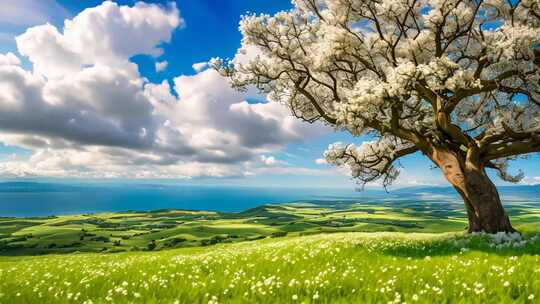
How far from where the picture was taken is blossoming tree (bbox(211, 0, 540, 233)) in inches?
812

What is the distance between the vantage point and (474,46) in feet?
75.5

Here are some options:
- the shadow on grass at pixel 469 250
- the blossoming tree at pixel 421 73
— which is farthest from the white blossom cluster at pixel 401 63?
the shadow on grass at pixel 469 250

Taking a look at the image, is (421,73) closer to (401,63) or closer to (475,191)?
(401,63)

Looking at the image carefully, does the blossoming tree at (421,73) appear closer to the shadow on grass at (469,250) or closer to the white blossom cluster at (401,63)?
the white blossom cluster at (401,63)

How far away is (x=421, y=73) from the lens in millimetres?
19328

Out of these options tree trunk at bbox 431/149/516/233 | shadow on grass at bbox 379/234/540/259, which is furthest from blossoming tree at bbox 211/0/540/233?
shadow on grass at bbox 379/234/540/259

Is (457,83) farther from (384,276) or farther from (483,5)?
(384,276)

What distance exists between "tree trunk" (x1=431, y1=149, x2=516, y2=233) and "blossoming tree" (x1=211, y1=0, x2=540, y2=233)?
0.06 metres

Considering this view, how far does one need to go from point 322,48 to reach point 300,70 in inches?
129

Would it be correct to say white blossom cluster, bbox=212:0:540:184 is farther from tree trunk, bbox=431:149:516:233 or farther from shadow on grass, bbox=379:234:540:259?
shadow on grass, bbox=379:234:540:259

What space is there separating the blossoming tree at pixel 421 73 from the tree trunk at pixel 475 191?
0.20 ft

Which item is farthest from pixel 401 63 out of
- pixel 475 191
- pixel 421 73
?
pixel 475 191

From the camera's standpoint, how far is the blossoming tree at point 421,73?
20625 millimetres

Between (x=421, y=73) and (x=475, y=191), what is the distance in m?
8.95
